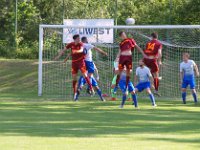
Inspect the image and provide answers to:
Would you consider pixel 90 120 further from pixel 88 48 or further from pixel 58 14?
pixel 58 14

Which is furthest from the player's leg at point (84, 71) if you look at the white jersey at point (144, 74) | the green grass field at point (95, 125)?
the white jersey at point (144, 74)

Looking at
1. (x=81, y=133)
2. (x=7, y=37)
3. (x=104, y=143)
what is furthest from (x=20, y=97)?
(x=7, y=37)

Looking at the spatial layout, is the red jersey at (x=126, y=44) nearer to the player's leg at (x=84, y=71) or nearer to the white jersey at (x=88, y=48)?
the player's leg at (x=84, y=71)

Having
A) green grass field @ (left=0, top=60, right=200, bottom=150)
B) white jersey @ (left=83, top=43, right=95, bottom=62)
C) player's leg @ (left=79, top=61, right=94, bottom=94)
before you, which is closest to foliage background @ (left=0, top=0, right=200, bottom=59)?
white jersey @ (left=83, top=43, right=95, bottom=62)

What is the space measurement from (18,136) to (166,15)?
29.1 meters

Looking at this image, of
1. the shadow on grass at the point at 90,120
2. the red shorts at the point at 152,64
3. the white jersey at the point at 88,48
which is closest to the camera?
the shadow on grass at the point at 90,120

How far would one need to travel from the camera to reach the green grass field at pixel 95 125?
39.9 feet

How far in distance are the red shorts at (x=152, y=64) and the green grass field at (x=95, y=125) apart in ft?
3.69

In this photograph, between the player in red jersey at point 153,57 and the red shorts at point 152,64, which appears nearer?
the player in red jersey at point 153,57

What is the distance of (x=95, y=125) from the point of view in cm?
1520

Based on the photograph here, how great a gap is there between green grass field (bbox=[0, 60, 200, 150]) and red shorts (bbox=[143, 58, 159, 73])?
1.13 meters

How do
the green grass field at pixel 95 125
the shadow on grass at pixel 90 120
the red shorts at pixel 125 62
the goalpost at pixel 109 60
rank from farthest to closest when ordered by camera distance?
the goalpost at pixel 109 60 < the red shorts at pixel 125 62 < the shadow on grass at pixel 90 120 < the green grass field at pixel 95 125

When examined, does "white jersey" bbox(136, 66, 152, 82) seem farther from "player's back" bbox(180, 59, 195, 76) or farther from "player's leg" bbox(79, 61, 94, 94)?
"player's leg" bbox(79, 61, 94, 94)

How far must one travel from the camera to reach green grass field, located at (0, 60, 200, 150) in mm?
12156
